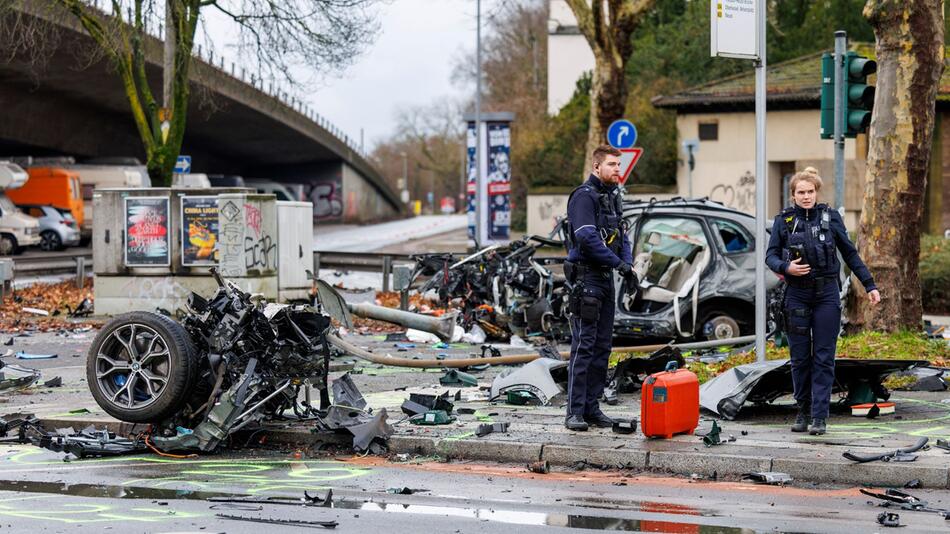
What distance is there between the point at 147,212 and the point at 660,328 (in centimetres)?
909

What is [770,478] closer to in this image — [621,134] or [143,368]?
[143,368]

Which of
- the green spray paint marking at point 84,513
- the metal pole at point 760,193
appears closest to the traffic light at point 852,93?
the metal pole at point 760,193

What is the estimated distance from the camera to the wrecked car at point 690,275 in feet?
47.1

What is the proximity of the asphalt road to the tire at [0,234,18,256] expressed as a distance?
33.1m

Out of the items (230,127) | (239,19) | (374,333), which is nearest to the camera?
(374,333)

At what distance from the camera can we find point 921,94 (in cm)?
1266

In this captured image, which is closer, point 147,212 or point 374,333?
point 374,333

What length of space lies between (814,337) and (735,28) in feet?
8.66

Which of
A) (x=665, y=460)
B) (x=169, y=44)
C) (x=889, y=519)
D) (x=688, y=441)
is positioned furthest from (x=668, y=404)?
(x=169, y=44)

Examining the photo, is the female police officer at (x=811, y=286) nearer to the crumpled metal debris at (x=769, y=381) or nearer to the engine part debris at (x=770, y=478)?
the crumpled metal debris at (x=769, y=381)

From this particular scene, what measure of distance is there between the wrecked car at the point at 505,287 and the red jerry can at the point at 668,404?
7.00m

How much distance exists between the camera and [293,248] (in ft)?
65.6

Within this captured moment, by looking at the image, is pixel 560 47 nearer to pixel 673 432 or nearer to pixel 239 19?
pixel 239 19

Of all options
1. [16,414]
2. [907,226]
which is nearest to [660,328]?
[907,226]
